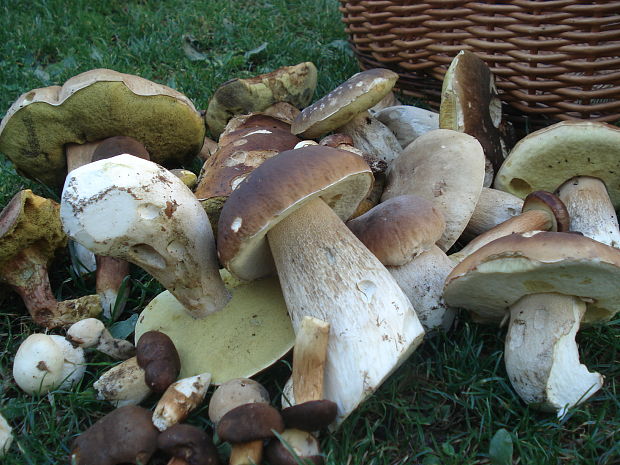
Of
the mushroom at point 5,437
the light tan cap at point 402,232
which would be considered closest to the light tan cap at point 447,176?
the light tan cap at point 402,232

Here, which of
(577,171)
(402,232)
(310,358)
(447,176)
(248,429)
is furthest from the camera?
(577,171)

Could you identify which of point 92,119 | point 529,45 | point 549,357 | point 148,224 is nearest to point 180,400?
point 148,224

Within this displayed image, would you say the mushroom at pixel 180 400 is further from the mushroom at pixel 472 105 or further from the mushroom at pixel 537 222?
the mushroom at pixel 472 105

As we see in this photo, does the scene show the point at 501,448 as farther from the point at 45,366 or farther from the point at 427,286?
the point at 45,366

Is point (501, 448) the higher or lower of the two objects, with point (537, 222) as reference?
lower

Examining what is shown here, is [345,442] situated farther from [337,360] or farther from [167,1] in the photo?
[167,1]

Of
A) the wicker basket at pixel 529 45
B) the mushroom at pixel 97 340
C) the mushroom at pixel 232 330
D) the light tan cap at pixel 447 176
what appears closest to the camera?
the mushroom at pixel 232 330
